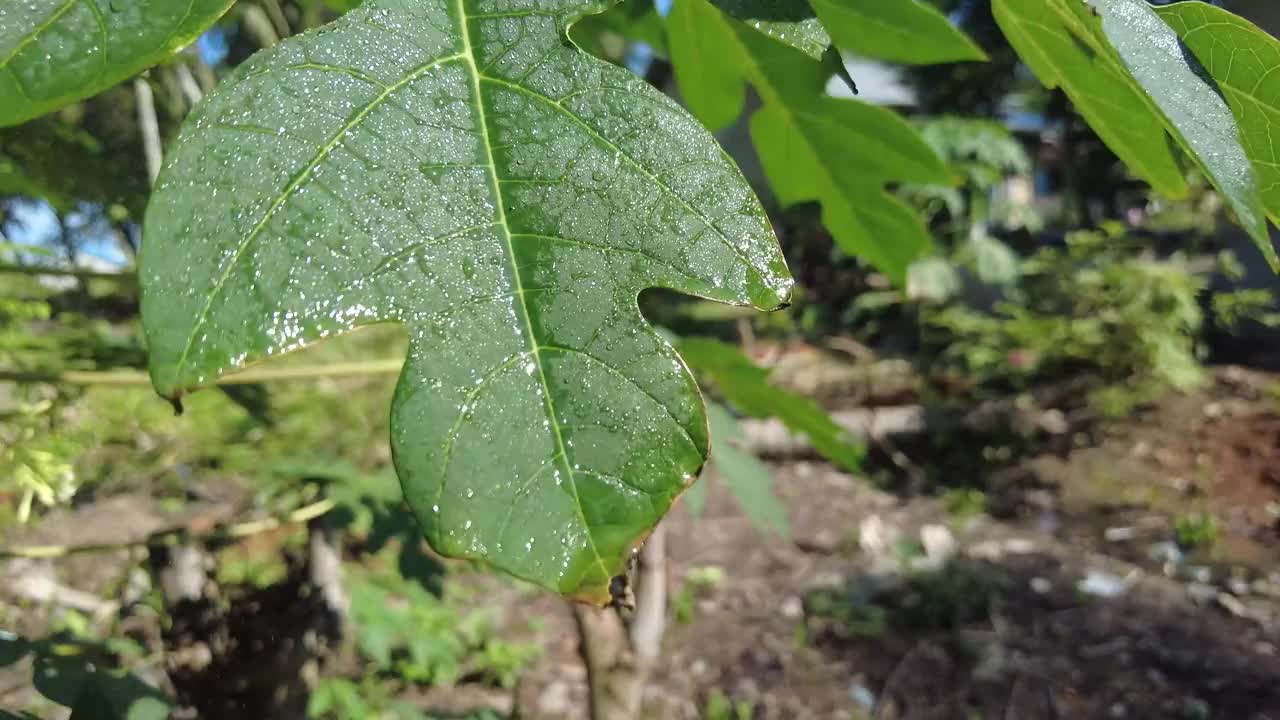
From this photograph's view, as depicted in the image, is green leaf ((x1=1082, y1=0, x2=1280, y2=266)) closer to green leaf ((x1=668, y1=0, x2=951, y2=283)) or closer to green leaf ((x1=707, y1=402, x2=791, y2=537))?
green leaf ((x1=668, y1=0, x2=951, y2=283))

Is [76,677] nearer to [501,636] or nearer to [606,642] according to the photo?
[606,642]

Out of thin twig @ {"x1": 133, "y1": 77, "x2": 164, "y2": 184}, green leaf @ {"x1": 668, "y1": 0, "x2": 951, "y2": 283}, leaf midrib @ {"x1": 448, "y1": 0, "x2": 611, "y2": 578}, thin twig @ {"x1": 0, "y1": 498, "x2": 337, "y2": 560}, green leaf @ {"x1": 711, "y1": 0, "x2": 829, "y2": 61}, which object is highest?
green leaf @ {"x1": 711, "y1": 0, "x2": 829, "y2": 61}

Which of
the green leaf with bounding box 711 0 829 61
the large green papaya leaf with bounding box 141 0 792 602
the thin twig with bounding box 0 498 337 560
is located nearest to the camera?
the large green papaya leaf with bounding box 141 0 792 602

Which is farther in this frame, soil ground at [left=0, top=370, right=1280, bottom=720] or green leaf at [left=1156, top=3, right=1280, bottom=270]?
soil ground at [left=0, top=370, right=1280, bottom=720]

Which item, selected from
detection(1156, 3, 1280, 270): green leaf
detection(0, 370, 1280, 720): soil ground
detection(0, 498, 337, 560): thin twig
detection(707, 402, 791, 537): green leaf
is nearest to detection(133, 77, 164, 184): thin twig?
detection(0, 498, 337, 560): thin twig

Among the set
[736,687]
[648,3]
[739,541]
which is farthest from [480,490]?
[739,541]

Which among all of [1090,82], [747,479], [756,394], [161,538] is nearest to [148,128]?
[161,538]

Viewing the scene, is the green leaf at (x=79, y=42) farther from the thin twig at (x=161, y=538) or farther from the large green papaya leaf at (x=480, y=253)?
the thin twig at (x=161, y=538)
